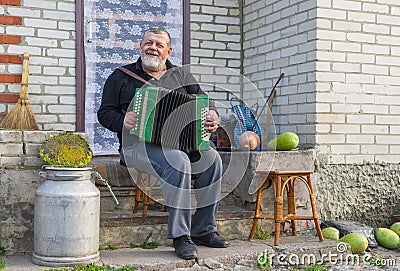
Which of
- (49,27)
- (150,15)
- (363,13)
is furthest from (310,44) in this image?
(49,27)

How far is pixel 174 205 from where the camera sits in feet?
10.6

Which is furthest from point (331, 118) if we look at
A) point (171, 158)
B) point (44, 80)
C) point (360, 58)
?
point (44, 80)

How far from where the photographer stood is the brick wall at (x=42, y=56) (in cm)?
438

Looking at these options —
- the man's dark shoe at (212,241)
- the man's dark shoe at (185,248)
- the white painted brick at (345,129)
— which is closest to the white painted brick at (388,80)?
the white painted brick at (345,129)

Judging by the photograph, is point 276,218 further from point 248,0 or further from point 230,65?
point 248,0

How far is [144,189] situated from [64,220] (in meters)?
0.71

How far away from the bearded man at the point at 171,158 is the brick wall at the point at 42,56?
102 cm

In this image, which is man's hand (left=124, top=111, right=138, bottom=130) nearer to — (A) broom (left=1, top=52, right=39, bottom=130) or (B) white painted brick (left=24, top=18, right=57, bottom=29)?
(A) broom (left=1, top=52, right=39, bottom=130)

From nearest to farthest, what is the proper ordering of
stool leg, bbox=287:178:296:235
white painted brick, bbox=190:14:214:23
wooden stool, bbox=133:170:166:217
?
1. wooden stool, bbox=133:170:166:217
2. stool leg, bbox=287:178:296:235
3. white painted brick, bbox=190:14:214:23

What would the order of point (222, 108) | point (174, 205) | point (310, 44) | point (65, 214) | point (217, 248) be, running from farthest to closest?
1. point (222, 108)
2. point (310, 44)
3. point (217, 248)
4. point (174, 205)
5. point (65, 214)

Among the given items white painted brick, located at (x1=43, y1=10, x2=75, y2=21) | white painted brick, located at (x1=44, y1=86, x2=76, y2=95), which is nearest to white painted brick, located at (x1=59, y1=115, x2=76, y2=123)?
white painted brick, located at (x1=44, y1=86, x2=76, y2=95)

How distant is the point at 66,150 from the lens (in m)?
3.18

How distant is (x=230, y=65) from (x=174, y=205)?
2264 millimetres

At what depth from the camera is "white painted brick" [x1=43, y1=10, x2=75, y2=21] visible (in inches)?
177
